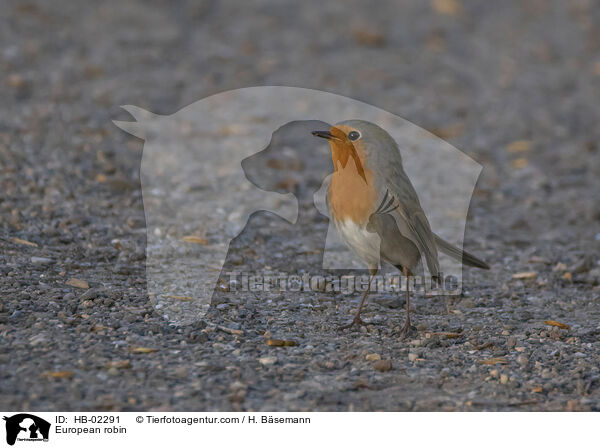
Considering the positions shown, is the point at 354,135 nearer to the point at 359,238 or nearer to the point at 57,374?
the point at 359,238

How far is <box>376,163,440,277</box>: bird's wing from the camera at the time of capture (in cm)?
362

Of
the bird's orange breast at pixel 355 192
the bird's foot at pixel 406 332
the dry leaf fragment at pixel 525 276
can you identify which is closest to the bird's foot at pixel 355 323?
the bird's foot at pixel 406 332

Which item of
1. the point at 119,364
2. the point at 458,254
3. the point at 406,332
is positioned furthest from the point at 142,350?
the point at 458,254

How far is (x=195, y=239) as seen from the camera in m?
4.96

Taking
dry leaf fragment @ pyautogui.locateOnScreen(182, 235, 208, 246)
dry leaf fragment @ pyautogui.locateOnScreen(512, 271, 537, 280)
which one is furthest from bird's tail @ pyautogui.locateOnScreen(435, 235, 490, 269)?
dry leaf fragment @ pyautogui.locateOnScreen(182, 235, 208, 246)

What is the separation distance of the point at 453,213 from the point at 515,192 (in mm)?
821

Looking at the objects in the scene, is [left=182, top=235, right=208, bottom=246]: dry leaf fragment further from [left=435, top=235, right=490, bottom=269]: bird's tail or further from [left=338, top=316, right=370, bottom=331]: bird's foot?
[left=435, top=235, right=490, bottom=269]: bird's tail

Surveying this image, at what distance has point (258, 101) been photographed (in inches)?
310

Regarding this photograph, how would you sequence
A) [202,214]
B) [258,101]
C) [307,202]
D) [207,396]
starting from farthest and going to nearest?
[258,101] → [307,202] → [202,214] → [207,396]

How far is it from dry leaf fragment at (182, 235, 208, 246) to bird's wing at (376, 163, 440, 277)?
65.2 inches

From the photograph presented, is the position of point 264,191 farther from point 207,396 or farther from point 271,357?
point 207,396

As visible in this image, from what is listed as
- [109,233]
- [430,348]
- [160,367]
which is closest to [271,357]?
[160,367]
